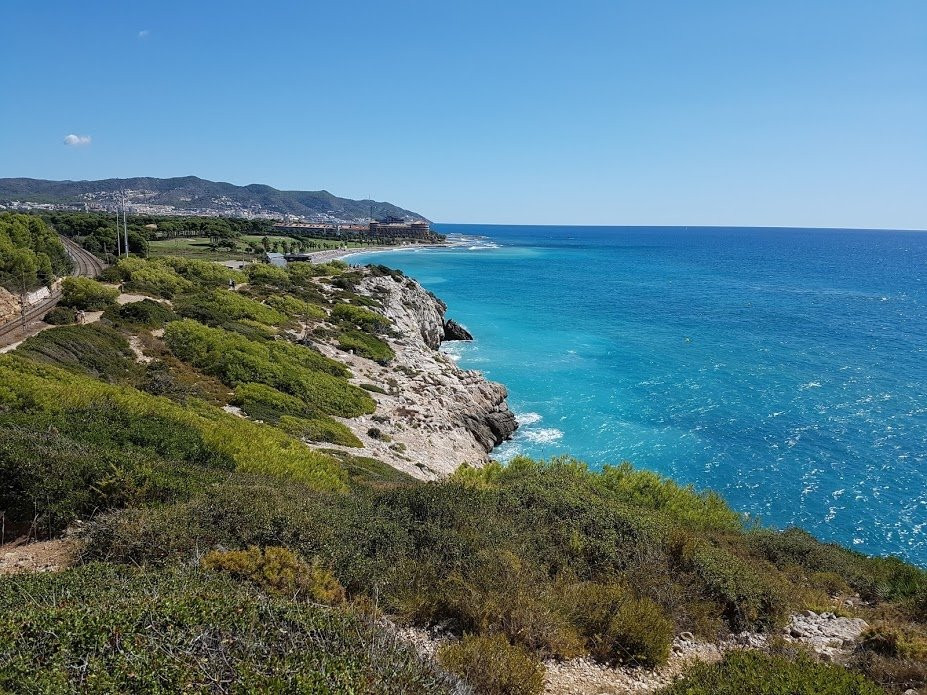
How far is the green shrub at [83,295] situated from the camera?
1238 inches

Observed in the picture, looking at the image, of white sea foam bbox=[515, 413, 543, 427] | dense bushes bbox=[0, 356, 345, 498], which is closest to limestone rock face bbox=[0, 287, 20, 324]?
dense bushes bbox=[0, 356, 345, 498]

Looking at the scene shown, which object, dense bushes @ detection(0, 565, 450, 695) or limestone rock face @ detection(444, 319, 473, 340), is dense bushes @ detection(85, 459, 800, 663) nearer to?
dense bushes @ detection(0, 565, 450, 695)

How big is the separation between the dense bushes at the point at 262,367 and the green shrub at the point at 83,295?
610 cm

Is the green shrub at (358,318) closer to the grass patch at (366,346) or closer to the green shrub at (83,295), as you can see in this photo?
the grass patch at (366,346)

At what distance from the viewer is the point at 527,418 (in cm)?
A: 3631

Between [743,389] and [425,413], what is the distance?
25823 millimetres

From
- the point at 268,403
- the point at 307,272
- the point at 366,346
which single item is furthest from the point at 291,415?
the point at 307,272

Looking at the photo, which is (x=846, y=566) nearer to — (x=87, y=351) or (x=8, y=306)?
(x=87, y=351)

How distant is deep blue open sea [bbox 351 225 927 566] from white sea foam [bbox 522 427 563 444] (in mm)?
130

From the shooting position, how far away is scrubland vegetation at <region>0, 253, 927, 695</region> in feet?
17.7

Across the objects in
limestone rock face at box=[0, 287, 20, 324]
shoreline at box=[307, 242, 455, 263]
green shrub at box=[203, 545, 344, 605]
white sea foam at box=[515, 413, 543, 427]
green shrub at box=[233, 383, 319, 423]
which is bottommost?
white sea foam at box=[515, 413, 543, 427]

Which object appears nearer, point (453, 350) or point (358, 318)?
point (358, 318)

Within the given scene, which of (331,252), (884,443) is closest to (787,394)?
(884,443)

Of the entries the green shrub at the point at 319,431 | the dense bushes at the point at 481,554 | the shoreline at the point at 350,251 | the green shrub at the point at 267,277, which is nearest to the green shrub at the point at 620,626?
the dense bushes at the point at 481,554
